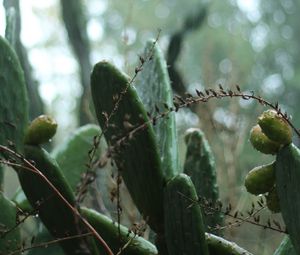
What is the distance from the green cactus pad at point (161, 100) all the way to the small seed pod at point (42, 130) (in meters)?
0.19

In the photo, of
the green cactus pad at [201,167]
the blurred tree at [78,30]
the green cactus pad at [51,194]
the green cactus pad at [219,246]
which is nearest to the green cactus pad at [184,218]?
the green cactus pad at [219,246]

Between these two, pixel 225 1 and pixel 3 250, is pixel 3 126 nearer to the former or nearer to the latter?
pixel 3 250

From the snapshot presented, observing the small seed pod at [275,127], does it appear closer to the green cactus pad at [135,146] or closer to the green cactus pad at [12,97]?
the green cactus pad at [135,146]

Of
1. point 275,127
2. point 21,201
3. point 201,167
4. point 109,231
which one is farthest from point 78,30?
point 275,127

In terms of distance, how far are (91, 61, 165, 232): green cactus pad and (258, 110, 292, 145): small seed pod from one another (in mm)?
207

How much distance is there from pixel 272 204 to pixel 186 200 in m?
0.12

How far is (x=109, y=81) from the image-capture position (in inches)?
42.4

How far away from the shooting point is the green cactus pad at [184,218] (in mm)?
Result: 997

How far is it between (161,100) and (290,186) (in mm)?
419

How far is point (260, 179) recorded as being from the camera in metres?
0.95

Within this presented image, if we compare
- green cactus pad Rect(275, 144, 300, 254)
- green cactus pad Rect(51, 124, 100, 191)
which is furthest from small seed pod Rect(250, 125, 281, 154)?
green cactus pad Rect(51, 124, 100, 191)

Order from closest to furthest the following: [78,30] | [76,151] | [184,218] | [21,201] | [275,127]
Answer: [275,127] → [184,218] → [21,201] → [76,151] → [78,30]

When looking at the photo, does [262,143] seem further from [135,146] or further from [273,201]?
[135,146]

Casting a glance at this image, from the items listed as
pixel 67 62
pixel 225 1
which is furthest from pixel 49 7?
pixel 225 1
